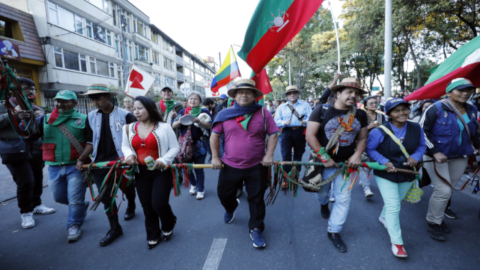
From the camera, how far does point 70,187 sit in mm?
3160

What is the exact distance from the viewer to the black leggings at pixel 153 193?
287 centimetres

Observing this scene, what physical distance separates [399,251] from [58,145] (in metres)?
4.01

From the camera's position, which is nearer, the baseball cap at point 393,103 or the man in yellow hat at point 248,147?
the baseball cap at point 393,103

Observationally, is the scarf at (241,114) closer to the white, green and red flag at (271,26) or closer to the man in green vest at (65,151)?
the white, green and red flag at (271,26)

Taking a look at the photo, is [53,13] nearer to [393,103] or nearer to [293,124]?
[293,124]

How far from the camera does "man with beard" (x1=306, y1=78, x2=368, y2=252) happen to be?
2.84 meters

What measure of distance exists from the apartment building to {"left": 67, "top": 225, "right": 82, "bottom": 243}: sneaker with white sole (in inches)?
457

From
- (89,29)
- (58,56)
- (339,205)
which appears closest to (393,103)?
(339,205)

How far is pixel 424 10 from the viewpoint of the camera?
1121 cm

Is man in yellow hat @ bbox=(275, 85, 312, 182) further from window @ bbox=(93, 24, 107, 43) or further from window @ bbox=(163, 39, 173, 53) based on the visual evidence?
window @ bbox=(163, 39, 173, 53)

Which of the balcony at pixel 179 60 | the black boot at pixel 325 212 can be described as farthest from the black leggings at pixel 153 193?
the balcony at pixel 179 60

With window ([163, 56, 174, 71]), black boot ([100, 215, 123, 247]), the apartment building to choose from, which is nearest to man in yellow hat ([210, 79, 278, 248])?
black boot ([100, 215, 123, 247])

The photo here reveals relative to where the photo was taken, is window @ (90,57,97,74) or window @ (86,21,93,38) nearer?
window @ (86,21,93,38)

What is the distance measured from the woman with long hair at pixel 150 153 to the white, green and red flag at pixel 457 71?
326cm
